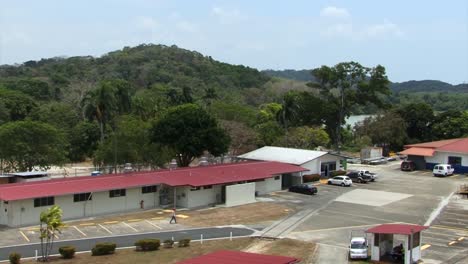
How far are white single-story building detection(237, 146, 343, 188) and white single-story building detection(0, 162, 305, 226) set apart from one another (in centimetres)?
587

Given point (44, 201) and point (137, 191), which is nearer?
point (44, 201)

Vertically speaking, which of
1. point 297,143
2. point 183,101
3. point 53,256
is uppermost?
point 183,101

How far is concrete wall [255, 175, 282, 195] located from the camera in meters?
62.7

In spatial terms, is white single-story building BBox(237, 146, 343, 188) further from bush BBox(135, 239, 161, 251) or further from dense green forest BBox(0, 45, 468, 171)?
bush BBox(135, 239, 161, 251)

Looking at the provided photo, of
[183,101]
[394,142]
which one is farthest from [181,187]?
[394,142]

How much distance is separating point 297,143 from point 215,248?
5303 centimetres

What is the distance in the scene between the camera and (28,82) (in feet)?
450

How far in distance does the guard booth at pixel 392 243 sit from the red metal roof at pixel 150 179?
22.4m

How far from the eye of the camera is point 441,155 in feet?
273

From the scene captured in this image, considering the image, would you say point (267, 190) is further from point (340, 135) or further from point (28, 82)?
point (28, 82)

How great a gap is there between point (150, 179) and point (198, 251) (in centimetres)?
1817

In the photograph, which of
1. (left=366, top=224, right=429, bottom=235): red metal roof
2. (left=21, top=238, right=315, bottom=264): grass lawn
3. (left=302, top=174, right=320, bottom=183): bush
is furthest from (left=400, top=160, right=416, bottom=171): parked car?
(left=366, top=224, right=429, bottom=235): red metal roof

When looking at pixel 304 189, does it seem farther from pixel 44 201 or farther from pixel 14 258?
pixel 14 258

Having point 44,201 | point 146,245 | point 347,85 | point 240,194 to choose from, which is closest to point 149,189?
point 240,194
